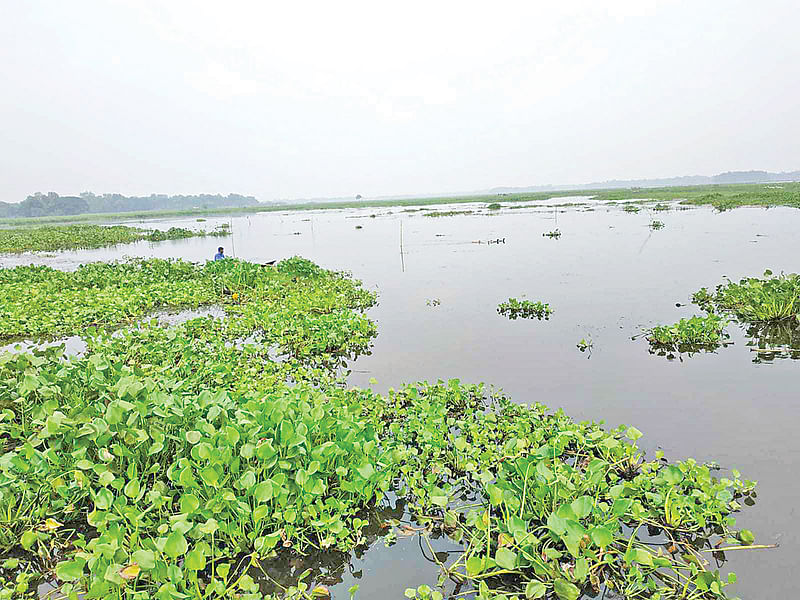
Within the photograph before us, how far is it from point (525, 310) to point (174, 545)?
7.53 m

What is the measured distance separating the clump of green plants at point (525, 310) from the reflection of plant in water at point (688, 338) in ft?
7.08

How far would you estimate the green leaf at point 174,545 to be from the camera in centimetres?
254

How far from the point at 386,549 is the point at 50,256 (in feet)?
82.2

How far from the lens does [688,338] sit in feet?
22.4

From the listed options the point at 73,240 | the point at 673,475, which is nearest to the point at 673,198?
the point at 73,240

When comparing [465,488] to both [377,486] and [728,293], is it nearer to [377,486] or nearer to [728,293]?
[377,486]

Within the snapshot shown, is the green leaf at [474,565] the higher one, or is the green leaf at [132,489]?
the green leaf at [132,489]

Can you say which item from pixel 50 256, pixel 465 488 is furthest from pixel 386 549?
pixel 50 256

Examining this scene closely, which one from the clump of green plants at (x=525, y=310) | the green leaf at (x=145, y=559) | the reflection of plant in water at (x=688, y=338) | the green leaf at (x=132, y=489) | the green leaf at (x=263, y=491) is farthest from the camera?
the clump of green plants at (x=525, y=310)

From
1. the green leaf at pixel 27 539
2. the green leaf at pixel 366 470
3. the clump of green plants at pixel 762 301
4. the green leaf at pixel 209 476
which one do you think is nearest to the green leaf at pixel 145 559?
the green leaf at pixel 209 476

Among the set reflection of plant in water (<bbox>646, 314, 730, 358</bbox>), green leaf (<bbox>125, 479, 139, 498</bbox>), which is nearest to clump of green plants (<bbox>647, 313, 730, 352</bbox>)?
reflection of plant in water (<bbox>646, 314, 730, 358</bbox>)

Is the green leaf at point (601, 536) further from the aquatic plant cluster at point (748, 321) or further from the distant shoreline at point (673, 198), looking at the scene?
the distant shoreline at point (673, 198)

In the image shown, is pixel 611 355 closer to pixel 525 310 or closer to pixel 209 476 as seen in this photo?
pixel 525 310

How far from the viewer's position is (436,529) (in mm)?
3252
